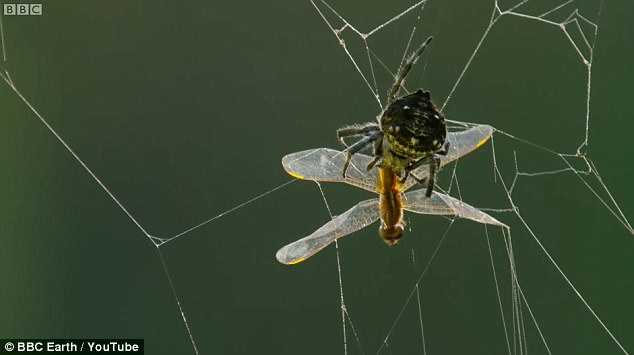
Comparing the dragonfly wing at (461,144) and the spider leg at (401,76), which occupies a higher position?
the spider leg at (401,76)

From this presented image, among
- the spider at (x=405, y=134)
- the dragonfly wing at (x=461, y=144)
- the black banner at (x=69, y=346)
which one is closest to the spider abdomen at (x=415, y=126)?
the spider at (x=405, y=134)

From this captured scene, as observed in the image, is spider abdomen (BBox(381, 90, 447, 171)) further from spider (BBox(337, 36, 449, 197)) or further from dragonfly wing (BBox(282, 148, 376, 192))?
dragonfly wing (BBox(282, 148, 376, 192))

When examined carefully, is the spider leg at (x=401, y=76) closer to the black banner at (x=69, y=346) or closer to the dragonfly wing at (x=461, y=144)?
the dragonfly wing at (x=461, y=144)

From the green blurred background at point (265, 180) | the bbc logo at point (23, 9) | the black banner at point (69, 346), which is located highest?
the bbc logo at point (23, 9)

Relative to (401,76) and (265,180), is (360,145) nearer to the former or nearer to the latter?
(401,76)

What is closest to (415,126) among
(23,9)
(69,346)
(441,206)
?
(441,206)

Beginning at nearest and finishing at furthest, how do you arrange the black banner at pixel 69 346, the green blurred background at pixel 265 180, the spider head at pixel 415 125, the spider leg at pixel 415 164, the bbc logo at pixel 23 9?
the spider head at pixel 415 125
the spider leg at pixel 415 164
the black banner at pixel 69 346
the bbc logo at pixel 23 9
the green blurred background at pixel 265 180

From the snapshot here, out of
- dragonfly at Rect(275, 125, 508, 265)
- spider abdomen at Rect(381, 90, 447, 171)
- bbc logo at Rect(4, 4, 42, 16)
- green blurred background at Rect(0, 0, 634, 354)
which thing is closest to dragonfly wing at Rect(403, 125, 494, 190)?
dragonfly at Rect(275, 125, 508, 265)
